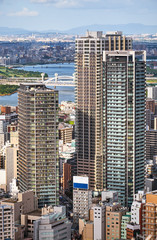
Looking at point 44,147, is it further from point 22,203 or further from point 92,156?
point 92,156

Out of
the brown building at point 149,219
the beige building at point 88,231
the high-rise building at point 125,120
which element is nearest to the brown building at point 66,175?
the high-rise building at point 125,120

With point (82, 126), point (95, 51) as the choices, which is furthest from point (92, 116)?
point (95, 51)

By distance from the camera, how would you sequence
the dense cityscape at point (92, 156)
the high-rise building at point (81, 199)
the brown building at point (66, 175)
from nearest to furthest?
the dense cityscape at point (92, 156), the high-rise building at point (81, 199), the brown building at point (66, 175)

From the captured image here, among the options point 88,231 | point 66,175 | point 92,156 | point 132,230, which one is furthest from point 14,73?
point 132,230

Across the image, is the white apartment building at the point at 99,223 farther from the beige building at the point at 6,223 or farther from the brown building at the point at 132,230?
the beige building at the point at 6,223

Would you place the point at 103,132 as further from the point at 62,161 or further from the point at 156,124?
the point at 156,124

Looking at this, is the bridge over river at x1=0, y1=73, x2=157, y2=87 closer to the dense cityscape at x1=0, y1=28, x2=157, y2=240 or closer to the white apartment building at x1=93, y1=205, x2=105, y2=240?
the dense cityscape at x1=0, y1=28, x2=157, y2=240
